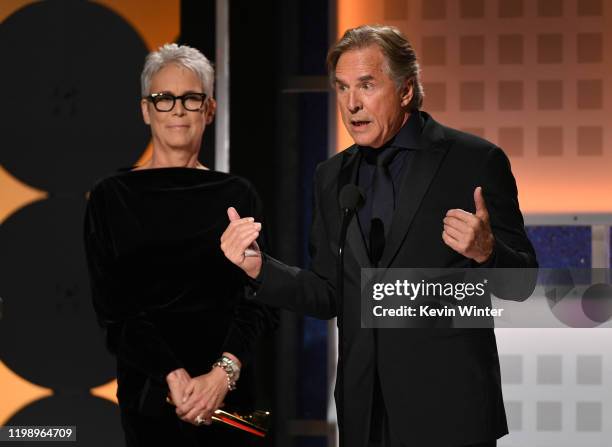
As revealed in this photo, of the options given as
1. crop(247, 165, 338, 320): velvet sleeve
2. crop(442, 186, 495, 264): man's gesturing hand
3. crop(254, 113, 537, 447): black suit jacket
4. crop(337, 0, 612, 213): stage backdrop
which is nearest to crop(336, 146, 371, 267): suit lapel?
crop(254, 113, 537, 447): black suit jacket

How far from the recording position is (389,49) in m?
2.35

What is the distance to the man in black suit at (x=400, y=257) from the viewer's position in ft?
7.13

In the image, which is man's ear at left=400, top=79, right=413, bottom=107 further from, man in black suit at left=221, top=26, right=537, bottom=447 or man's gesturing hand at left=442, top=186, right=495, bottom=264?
man's gesturing hand at left=442, top=186, right=495, bottom=264

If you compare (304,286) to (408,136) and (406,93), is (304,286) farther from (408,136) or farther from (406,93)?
(406,93)

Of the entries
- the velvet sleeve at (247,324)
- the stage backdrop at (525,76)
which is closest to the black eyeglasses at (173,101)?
the velvet sleeve at (247,324)

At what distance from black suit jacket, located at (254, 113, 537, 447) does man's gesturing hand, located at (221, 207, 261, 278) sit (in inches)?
1.6

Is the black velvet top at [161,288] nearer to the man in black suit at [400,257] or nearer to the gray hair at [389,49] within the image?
the man in black suit at [400,257]

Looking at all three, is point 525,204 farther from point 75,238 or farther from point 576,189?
point 75,238

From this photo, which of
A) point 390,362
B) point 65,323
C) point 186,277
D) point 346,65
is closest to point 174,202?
point 186,277

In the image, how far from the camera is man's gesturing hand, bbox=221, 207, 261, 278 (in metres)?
2.16

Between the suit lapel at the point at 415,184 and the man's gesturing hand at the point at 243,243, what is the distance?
0.99ft

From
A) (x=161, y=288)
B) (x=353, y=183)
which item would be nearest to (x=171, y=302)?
(x=161, y=288)

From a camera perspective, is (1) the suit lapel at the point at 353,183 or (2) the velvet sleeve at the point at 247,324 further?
(2) the velvet sleeve at the point at 247,324

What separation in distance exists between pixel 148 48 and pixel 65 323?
1.10 m
